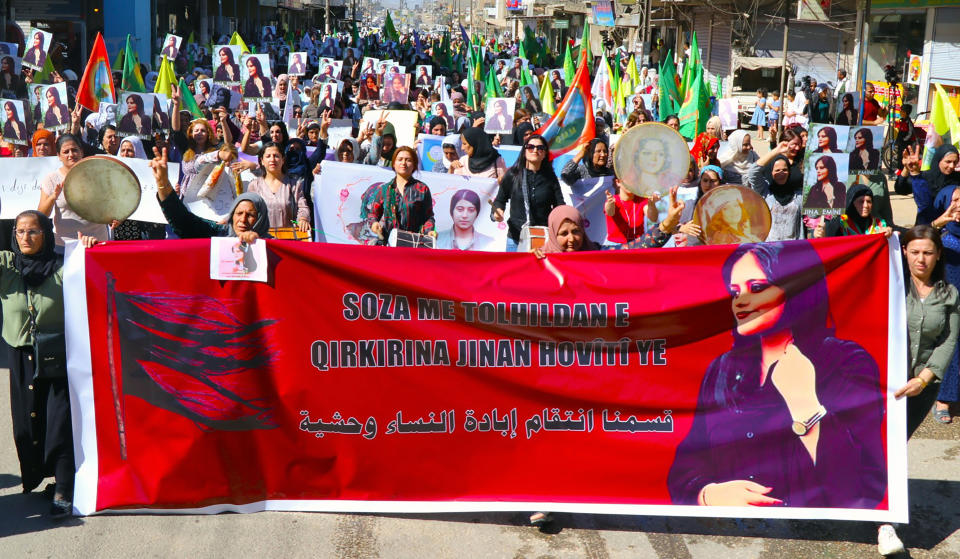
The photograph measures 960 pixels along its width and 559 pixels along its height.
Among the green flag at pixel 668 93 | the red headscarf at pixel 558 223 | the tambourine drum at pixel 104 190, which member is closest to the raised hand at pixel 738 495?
the red headscarf at pixel 558 223

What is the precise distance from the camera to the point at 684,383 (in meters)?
4.95

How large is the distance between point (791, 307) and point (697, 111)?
8832mm

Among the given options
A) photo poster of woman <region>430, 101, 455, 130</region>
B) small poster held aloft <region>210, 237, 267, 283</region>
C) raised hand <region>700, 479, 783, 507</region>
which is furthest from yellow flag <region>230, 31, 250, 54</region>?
raised hand <region>700, 479, 783, 507</region>

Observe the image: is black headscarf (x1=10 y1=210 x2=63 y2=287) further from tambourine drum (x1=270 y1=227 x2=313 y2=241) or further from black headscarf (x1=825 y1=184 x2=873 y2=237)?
black headscarf (x1=825 y1=184 x2=873 y2=237)

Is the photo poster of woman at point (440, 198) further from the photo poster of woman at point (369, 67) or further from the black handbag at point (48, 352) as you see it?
the photo poster of woman at point (369, 67)

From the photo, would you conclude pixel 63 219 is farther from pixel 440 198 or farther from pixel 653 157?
pixel 653 157

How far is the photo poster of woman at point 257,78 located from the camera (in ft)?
50.6

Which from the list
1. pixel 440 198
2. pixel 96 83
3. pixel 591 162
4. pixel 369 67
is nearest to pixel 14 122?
pixel 96 83

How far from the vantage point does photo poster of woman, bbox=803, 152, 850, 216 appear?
27.5 feet

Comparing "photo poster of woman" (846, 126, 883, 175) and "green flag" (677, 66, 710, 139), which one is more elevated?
→ "green flag" (677, 66, 710, 139)

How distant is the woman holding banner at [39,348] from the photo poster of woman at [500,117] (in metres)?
9.14

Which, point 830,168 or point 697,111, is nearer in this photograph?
point 830,168

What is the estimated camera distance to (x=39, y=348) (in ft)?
16.5

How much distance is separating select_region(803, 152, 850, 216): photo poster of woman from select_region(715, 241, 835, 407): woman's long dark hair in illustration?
3.60m
